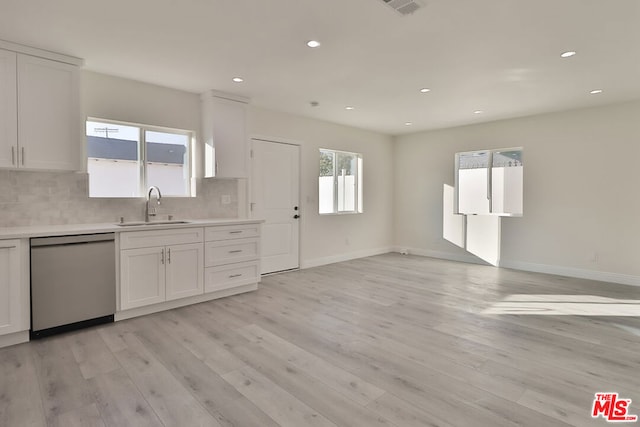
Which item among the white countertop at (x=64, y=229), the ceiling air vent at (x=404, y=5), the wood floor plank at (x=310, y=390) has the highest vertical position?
the ceiling air vent at (x=404, y=5)

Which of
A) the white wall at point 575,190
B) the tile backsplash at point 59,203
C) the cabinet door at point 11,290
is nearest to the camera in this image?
the cabinet door at point 11,290

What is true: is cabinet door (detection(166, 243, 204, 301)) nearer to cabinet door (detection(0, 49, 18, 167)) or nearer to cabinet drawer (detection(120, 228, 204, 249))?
cabinet drawer (detection(120, 228, 204, 249))

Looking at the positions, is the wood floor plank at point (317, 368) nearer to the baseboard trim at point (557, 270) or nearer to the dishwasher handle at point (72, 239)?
the dishwasher handle at point (72, 239)

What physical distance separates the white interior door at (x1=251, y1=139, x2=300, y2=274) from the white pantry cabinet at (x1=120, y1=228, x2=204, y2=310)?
4.72 feet

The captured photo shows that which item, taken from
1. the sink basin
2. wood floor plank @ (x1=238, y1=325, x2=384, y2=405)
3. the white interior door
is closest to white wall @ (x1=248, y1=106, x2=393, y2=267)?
the white interior door

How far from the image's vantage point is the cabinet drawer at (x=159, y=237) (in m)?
3.27

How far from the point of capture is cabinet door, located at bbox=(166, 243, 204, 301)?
140 inches

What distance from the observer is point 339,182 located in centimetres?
649

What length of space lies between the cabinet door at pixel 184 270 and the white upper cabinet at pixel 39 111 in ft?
4.15

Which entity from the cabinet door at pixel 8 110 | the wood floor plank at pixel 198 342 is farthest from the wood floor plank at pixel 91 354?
the cabinet door at pixel 8 110

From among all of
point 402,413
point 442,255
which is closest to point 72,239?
point 402,413

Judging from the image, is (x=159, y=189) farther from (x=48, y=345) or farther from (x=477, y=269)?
(x=477, y=269)

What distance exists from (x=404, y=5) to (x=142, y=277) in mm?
3342

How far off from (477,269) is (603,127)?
2755 millimetres
